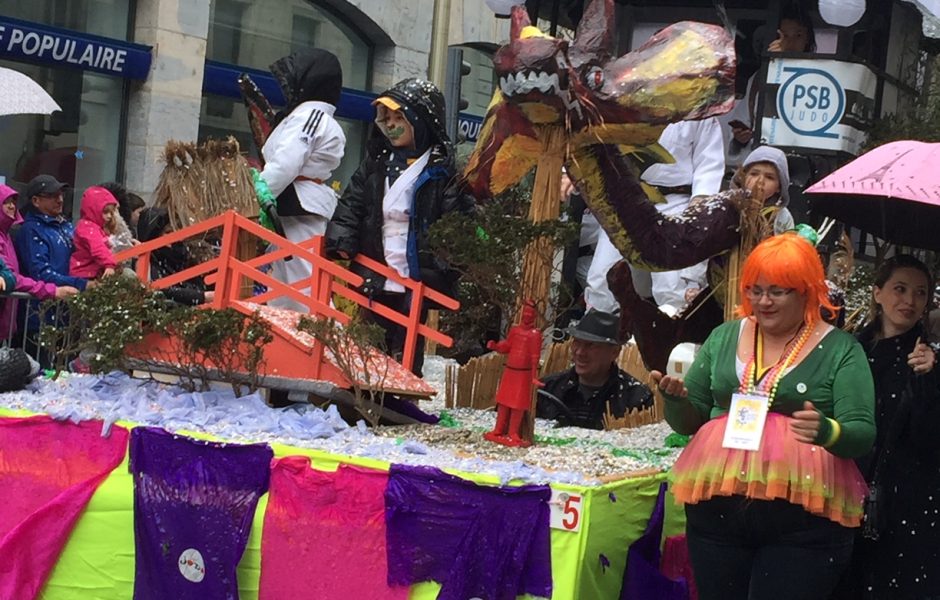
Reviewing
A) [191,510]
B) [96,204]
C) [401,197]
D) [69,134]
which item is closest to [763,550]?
[191,510]

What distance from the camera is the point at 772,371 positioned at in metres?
4.18

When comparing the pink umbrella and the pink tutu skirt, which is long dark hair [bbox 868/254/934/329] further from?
the pink tutu skirt

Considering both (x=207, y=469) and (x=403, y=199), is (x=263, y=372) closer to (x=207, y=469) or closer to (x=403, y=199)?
(x=207, y=469)

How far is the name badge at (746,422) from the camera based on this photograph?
4.02m

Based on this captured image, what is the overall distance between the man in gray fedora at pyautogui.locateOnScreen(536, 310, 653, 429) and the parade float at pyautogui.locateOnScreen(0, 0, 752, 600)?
0.55 meters

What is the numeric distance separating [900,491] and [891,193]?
90cm

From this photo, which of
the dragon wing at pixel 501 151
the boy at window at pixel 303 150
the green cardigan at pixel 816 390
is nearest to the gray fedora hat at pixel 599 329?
the dragon wing at pixel 501 151

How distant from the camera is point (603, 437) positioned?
589 centimetres

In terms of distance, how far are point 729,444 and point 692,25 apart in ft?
5.74

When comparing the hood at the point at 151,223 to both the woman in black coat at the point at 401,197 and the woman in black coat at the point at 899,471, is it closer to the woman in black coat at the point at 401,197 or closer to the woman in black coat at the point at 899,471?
the woman in black coat at the point at 401,197

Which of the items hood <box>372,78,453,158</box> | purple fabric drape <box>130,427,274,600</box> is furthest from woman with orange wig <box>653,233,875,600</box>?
hood <box>372,78,453,158</box>

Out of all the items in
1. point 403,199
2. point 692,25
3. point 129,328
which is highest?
point 692,25

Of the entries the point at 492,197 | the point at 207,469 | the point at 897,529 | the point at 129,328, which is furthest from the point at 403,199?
the point at 897,529

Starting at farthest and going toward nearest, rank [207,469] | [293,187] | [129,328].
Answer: [293,187] → [129,328] → [207,469]
